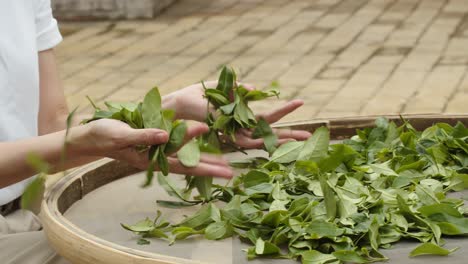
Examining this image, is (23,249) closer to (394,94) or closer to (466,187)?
(466,187)

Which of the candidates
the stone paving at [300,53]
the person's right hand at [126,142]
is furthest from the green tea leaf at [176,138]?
the stone paving at [300,53]

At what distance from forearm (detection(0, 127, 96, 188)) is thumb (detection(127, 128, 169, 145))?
16 centimetres

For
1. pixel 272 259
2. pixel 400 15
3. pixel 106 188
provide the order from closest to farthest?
pixel 272 259, pixel 106 188, pixel 400 15

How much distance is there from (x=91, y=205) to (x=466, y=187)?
1.82 ft

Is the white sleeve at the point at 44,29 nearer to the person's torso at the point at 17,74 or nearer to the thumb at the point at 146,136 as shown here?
the person's torso at the point at 17,74

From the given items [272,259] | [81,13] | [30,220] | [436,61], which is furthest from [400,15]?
[272,259]

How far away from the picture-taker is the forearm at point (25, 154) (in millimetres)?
1563

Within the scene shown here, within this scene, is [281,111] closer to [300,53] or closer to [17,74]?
[17,74]

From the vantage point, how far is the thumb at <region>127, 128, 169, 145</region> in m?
1.38

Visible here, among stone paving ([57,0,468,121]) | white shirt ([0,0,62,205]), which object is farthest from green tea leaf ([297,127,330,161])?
stone paving ([57,0,468,121])

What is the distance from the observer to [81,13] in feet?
21.5

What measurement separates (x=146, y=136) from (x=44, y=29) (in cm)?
78

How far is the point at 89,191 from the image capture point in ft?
5.62

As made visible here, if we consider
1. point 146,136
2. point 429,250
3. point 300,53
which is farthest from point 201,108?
point 300,53
